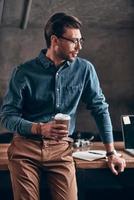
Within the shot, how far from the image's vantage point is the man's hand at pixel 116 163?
97.6 inches

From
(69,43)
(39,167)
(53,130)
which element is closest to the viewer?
(53,130)

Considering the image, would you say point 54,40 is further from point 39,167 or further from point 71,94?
point 39,167

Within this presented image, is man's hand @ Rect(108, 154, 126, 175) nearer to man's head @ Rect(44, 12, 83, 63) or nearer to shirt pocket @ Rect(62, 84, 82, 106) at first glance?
shirt pocket @ Rect(62, 84, 82, 106)

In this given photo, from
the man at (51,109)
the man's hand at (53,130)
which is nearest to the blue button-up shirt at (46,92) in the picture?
the man at (51,109)

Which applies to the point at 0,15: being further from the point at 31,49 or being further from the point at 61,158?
the point at 61,158

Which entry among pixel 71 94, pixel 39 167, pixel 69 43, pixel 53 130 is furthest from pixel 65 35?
pixel 39 167

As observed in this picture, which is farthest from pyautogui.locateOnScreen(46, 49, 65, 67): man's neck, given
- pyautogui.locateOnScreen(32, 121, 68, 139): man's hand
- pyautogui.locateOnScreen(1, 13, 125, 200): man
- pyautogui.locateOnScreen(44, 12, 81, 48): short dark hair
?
pyautogui.locateOnScreen(32, 121, 68, 139): man's hand

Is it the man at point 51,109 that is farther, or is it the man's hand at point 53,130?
the man at point 51,109

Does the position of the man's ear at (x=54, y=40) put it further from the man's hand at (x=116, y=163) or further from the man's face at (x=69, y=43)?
the man's hand at (x=116, y=163)

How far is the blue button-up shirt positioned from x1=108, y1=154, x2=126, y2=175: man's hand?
0.12 meters

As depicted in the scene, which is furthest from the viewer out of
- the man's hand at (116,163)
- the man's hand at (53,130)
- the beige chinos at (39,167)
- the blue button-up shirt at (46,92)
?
the man's hand at (116,163)

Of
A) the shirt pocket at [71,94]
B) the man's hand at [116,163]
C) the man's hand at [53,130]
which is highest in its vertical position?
the shirt pocket at [71,94]

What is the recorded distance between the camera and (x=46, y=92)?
241 centimetres

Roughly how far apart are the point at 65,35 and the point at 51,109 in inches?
18.1
